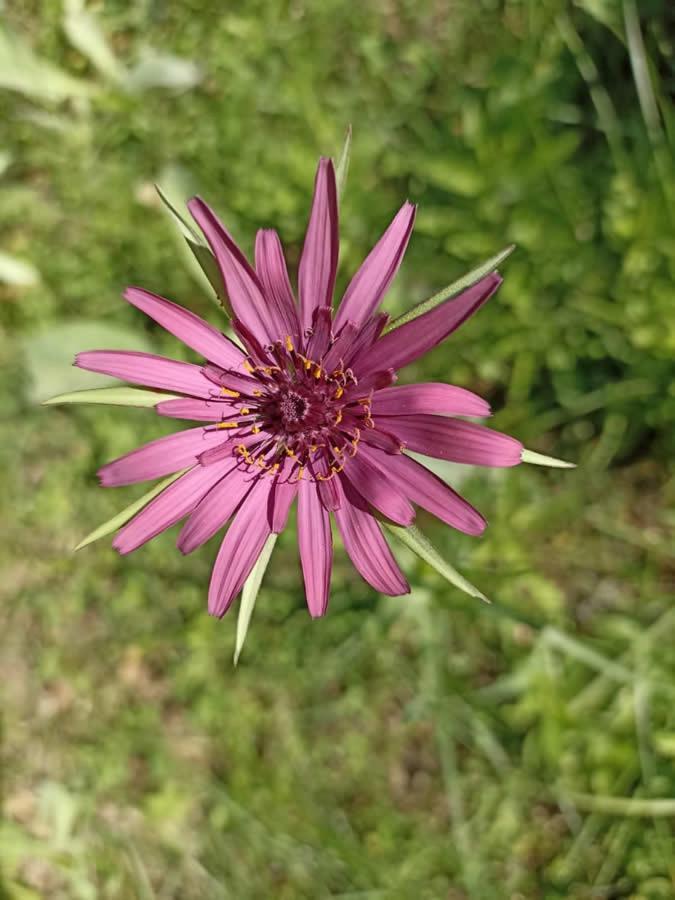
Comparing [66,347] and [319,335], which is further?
[66,347]

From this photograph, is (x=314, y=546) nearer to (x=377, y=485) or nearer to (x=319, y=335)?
(x=377, y=485)

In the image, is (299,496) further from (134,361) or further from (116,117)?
(116,117)

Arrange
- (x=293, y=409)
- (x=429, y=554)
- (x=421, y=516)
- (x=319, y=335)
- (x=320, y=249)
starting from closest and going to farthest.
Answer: (x=429, y=554) < (x=320, y=249) < (x=319, y=335) < (x=293, y=409) < (x=421, y=516)

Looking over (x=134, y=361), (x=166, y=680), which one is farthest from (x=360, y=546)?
(x=166, y=680)

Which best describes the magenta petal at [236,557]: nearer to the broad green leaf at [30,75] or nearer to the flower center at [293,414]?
the flower center at [293,414]

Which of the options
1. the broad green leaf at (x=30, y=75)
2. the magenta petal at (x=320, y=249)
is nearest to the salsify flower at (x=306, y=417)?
the magenta petal at (x=320, y=249)

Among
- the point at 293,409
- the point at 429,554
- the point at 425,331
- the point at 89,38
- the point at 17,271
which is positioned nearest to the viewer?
the point at 429,554

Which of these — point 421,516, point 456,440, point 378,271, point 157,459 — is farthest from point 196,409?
point 421,516
